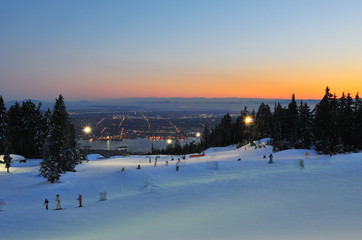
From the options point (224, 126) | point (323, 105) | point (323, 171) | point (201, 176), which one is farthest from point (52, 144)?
point (224, 126)

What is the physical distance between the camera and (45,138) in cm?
3519

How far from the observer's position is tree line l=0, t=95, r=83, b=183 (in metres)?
33.1

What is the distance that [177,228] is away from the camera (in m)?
13.1

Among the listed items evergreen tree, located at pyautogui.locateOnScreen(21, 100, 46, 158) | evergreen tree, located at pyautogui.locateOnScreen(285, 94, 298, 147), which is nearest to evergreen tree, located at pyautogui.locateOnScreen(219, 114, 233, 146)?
evergreen tree, located at pyautogui.locateOnScreen(285, 94, 298, 147)

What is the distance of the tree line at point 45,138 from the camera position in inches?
1303

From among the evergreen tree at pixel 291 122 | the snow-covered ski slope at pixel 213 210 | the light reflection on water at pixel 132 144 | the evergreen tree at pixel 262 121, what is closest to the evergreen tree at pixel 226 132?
the evergreen tree at pixel 262 121

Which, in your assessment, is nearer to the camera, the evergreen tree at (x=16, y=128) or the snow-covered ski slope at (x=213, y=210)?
the snow-covered ski slope at (x=213, y=210)

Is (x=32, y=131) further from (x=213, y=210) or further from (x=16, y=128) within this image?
(x=213, y=210)

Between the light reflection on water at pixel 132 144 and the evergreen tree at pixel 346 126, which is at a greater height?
the evergreen tree at pixel 346 126

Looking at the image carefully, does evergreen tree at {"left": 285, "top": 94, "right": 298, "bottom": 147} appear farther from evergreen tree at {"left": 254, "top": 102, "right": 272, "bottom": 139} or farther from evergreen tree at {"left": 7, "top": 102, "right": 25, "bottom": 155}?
evergreen tree at {"left": 7, "top": 102, "right": 25, "bottom": 155}

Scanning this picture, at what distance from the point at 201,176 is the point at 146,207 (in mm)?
11746

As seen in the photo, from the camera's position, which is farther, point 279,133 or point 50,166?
point 279,133

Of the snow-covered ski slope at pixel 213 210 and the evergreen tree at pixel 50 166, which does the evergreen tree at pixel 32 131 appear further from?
the snow-covered ski slope at pixel 213 210

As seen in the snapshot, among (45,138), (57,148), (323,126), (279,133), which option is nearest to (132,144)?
(279,133)
